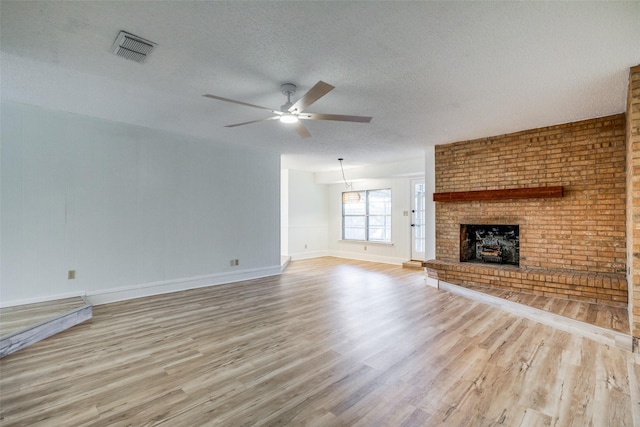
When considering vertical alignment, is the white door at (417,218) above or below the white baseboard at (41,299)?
above

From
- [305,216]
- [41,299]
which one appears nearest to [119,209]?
[41,299]

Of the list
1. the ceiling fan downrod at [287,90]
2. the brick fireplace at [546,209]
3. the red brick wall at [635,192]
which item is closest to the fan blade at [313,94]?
the ceiling fan downrod at [287,90]

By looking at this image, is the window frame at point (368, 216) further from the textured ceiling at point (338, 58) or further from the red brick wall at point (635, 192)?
the red brick wall at point (635, 192)

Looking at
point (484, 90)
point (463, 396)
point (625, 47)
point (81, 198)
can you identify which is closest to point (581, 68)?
point (625, 47)

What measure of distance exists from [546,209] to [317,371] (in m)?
4.07

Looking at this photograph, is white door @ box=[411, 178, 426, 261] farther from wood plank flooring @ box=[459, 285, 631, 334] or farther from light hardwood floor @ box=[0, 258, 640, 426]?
light hardwood floor @ box=[0, 258, 640, 426]

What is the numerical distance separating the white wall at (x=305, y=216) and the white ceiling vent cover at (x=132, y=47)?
5875 millimetres

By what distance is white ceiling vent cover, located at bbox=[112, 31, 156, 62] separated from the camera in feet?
7.02

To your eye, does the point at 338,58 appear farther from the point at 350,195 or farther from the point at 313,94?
the point at 350,195

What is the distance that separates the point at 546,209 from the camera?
14.1 feet

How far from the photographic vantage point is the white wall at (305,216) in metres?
8.25

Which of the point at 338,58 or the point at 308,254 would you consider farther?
the point at 308,254

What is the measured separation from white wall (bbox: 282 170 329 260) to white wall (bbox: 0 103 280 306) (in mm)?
2232

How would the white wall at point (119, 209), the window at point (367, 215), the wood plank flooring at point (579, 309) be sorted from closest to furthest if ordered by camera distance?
1. the wood plank flooring at point (579, 309)
2. the white wall at point (119, 209)
3. the window at point (367, 215)
